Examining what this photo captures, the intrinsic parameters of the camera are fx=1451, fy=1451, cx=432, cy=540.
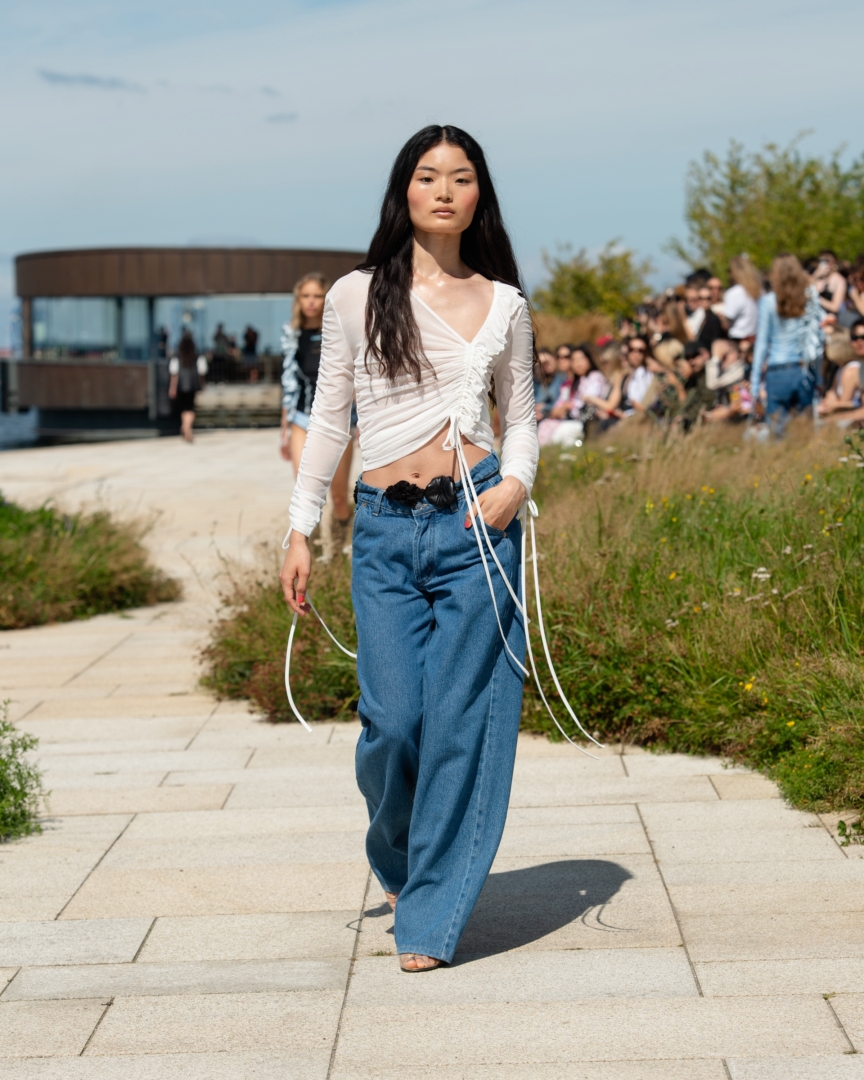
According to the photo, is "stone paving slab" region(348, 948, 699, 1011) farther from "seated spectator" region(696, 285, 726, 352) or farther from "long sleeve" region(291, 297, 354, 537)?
"seated spectator" region(696, 285, 726, 352)

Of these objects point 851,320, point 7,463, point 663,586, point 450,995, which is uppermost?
point 851,320

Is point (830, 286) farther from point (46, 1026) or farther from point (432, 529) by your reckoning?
point (46, 1026)

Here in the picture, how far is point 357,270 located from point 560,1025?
A: 1.92m

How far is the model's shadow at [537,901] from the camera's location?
12.4 ft

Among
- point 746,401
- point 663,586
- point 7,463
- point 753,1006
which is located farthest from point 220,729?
point 7,463

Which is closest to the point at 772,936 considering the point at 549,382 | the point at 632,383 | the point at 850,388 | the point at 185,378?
the point at 850,388

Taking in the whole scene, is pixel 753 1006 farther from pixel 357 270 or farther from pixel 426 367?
pixel 357 270

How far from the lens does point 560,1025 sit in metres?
3.16

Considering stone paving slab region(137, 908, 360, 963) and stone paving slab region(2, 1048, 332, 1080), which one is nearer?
stone paving slab region(2, 1048, 332, 1080)

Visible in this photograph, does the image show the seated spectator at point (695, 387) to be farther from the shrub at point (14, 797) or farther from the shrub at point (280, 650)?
the shrub at point (14, 797)

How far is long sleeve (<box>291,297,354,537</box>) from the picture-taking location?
3678mm

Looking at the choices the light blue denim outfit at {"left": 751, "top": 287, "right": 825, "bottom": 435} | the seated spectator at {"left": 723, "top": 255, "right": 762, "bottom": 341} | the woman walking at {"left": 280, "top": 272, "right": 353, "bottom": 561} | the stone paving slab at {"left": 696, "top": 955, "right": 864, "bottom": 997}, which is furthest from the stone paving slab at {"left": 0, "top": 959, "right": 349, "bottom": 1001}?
the seated spectator at {"left": 723, "top": 255, "right": 762, "bottom": 341}

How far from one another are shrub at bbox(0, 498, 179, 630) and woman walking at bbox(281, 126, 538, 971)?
596 cm

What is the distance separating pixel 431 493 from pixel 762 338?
7973 millimetres
